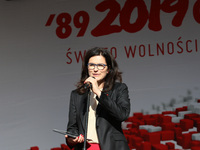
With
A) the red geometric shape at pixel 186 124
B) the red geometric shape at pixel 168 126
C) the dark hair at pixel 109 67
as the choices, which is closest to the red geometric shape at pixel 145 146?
the red geometric shape at pixel 168 126

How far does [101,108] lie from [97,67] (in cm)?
21

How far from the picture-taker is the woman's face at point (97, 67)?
4.75 feet

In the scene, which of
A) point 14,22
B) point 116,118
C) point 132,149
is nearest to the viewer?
point 116,118

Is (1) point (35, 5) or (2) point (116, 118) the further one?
(1) point (35, 5)

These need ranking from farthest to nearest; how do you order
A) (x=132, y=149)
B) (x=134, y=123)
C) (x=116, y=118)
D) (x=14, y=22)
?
(x=14, y=22) < (x=134, y=123) < (x=132, y=149) < (x=116, y=118)

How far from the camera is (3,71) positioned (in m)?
3.58

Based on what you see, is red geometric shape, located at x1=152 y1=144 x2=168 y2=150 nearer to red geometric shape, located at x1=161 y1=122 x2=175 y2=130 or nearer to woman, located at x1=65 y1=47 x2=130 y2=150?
red geometric shape, located at x1=161 y1=122 x2=175 y2=130

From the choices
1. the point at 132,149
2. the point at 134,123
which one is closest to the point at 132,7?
the point at 134,123

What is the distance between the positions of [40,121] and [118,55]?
4.31 ft

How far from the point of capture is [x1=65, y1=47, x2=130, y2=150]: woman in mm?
1333

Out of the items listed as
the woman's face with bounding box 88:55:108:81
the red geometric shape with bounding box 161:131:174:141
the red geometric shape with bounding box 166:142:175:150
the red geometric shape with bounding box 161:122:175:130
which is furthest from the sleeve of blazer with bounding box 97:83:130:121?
the red geometric shape with bounding box 161:122:175:130

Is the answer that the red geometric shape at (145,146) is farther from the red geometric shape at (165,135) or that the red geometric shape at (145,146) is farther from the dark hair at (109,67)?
the dark hair at (109,67)

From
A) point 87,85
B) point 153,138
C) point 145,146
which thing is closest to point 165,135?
point 153,138

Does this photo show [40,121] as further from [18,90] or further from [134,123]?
[134,123]
